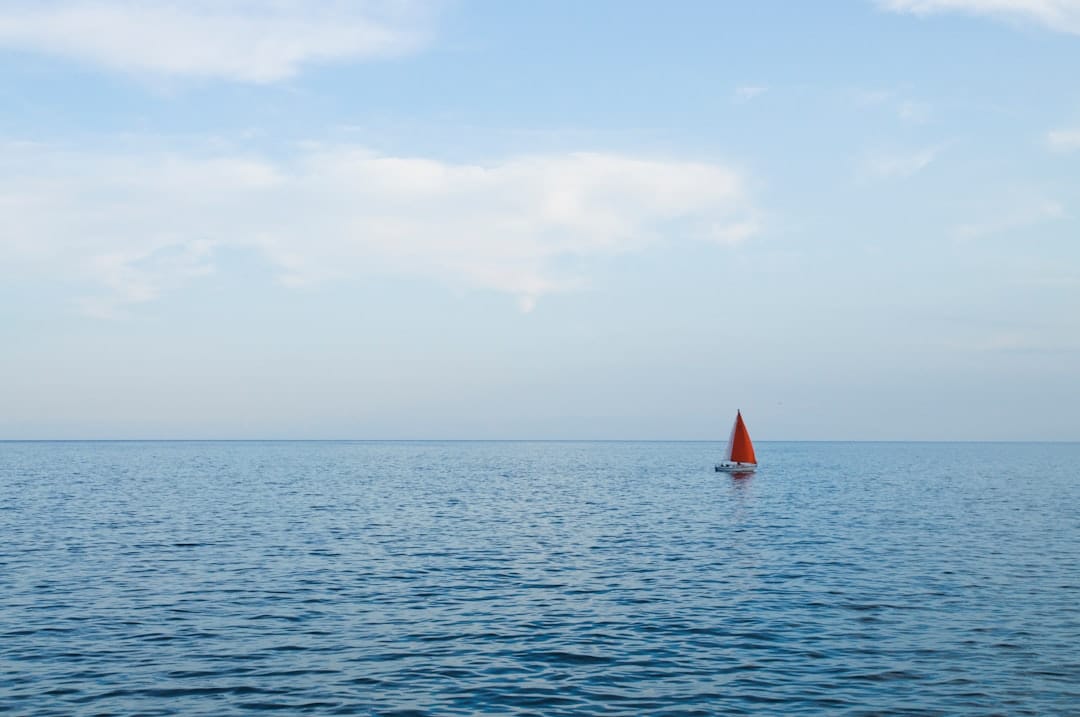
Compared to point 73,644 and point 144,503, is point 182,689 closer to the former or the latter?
point 73,644

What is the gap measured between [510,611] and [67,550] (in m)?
26.4

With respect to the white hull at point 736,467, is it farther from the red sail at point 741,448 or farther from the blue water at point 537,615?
the blue water at point 537,615

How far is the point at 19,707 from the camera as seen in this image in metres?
18.9

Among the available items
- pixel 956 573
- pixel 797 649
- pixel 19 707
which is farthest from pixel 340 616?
pixel 956 573

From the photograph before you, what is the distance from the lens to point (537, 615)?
2845 cm

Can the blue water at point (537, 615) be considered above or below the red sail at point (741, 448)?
below

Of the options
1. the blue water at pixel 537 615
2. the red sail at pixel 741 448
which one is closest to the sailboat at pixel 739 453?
the red sail at pixel 741 448

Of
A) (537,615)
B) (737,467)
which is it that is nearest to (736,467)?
(737,467)

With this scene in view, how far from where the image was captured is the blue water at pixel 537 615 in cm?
1998

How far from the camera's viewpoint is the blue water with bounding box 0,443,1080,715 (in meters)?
20.0

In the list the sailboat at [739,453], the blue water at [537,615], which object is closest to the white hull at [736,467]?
the sailboat at [739,453]

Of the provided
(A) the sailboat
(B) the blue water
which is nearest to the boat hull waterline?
(A) the sailboat

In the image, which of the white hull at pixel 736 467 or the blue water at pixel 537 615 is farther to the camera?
the white hull at pixel 736 467

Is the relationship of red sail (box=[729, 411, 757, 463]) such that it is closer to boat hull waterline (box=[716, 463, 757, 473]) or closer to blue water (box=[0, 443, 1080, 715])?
boat hull waterline (box=[716, 463, 757, 473])
